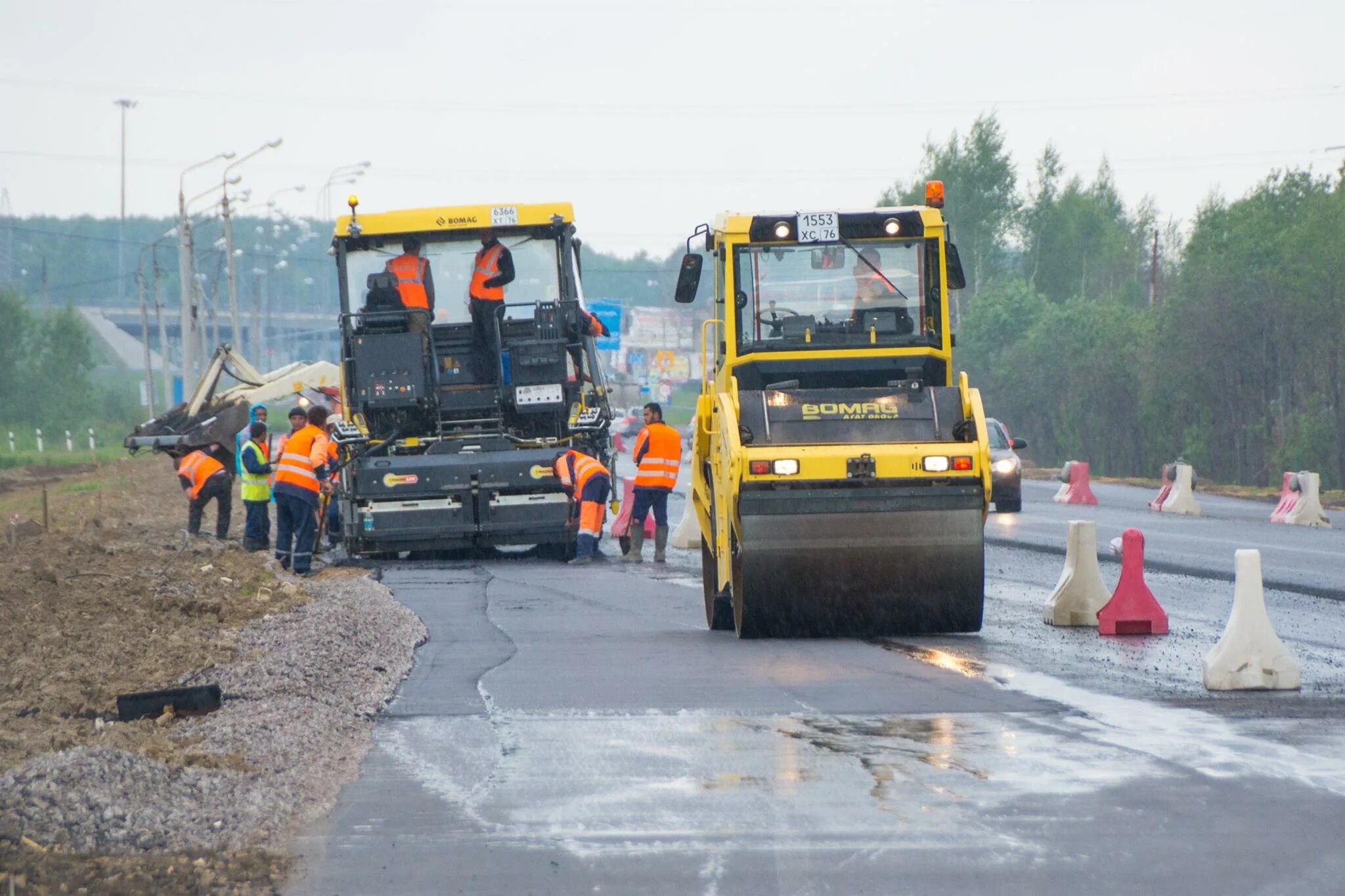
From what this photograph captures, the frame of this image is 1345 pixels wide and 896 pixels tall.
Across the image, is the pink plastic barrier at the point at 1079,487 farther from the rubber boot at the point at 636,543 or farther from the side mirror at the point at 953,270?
the side mirror at the point at 953,270

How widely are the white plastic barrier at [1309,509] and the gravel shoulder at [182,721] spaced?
1427cm

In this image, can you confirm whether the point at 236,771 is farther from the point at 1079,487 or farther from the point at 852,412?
the point at 1079,487

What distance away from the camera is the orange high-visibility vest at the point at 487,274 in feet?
61.5

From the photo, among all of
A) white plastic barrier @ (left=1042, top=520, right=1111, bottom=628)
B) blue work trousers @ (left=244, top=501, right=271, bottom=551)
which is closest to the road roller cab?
white plastic barrier @ (left=1042, top=520, right=1111, bottom=628)

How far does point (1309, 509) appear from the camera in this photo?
24.3 m

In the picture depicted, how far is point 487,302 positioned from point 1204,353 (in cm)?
3654

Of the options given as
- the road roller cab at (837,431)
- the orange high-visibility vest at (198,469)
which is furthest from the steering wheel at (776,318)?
the orange high-visibility vest at (198,469)

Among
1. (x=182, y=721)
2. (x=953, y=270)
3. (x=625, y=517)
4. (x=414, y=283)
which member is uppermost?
(x=414, y=283)

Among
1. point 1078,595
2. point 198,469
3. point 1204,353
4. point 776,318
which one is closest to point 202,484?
point 198,469

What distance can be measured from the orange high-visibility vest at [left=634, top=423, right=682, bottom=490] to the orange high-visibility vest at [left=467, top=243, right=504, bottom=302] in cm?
274

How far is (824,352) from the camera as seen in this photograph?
11.7 m

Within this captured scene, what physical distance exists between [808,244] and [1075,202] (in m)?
79.0

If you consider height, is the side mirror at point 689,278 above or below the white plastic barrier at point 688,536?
above

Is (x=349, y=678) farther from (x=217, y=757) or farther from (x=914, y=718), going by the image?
(x=914, y=718)
